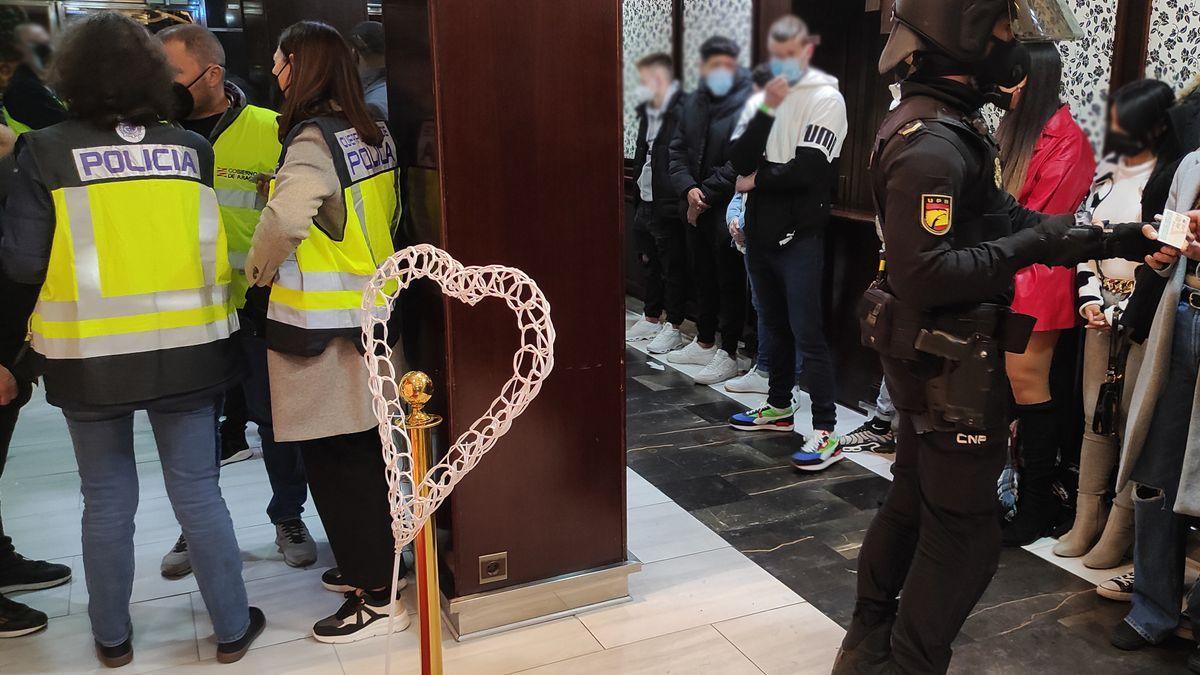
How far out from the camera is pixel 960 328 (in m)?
1.96

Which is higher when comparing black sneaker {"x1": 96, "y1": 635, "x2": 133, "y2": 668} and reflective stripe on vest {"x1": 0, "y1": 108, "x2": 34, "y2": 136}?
reflective stripe on vest {"x1": 0, "y1": 108, "x2": 34, "y2": 136}

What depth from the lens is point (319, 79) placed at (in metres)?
2.30

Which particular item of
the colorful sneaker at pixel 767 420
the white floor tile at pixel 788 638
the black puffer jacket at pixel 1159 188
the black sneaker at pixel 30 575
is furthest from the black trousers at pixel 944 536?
the black sneaker at pixel 30 575

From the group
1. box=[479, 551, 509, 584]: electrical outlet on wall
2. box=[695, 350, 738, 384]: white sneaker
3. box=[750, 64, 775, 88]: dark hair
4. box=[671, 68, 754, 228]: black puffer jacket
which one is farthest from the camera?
box=[695, 350, 738, 384]: white sneaker

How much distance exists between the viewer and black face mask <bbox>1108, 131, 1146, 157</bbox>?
6.95ft

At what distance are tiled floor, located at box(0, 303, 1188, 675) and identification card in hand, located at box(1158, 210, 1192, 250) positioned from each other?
1.06 meters

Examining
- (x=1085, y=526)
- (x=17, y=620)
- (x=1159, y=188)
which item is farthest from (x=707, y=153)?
(x=17, y=620)

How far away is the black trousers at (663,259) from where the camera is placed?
5.30m

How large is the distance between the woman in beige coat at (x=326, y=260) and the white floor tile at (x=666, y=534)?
2.96ft

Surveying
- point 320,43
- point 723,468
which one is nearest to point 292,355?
point 320,43

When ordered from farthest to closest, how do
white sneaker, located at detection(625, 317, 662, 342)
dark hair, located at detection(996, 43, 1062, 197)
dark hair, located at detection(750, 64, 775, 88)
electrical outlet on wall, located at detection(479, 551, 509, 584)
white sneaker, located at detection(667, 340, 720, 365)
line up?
white sneaker, located at detection(625, 317, 662, 342)
white sneaker, located at detection(667, 340, 720, 365)
dark hair, located at detection(750, 64, 775, 88)
dark hair, located at detection(996, 43, 1062, 197)
electrical outlet on wall, located at detection(479, 551, 509, 584)

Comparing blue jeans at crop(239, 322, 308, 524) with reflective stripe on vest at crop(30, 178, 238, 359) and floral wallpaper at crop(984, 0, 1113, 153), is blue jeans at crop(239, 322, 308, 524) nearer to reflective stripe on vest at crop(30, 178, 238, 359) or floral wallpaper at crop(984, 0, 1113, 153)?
reflective stripe on vest at crop(30, 178, 238, 359)

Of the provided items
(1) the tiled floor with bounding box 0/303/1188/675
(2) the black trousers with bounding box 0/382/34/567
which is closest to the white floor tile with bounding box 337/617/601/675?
(1) the tiled floor with bounding box 0/303/1188/675

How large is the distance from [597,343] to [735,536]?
38.1 inches
